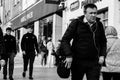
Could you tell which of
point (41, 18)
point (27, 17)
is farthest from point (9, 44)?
point (27, 17)

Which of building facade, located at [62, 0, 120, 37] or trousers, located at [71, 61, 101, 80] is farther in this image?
building facade, located at [62, 0, 120, 37]

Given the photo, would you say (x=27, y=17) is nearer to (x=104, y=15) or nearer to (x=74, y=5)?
(x=74, y=5)

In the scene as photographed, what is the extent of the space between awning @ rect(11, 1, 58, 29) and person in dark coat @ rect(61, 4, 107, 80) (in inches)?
700

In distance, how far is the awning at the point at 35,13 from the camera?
24.9 metres

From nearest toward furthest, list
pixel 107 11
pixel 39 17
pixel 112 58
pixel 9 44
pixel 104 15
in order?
pixel 112 58, pixel 9 44, pixel 107 11, pixel 104 15, pixel 39 17

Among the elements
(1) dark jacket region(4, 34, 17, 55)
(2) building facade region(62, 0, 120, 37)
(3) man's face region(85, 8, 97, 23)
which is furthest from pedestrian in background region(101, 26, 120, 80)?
(2) building facade region(62, 0, 120, 37)

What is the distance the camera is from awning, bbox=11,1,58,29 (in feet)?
81.7

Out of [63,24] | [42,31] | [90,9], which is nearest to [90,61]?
[90,9]

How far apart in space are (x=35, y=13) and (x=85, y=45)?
24.9 meters

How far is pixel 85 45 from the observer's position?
18.8ft

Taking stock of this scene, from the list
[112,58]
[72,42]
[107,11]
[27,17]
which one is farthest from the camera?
[27,17]

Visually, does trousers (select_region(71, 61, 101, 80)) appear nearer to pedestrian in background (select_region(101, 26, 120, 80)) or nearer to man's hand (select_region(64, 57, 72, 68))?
man's hand (select_region(64, 57, 72, 68))

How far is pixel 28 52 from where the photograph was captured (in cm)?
1294

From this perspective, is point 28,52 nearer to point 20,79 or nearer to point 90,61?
point 20,79
